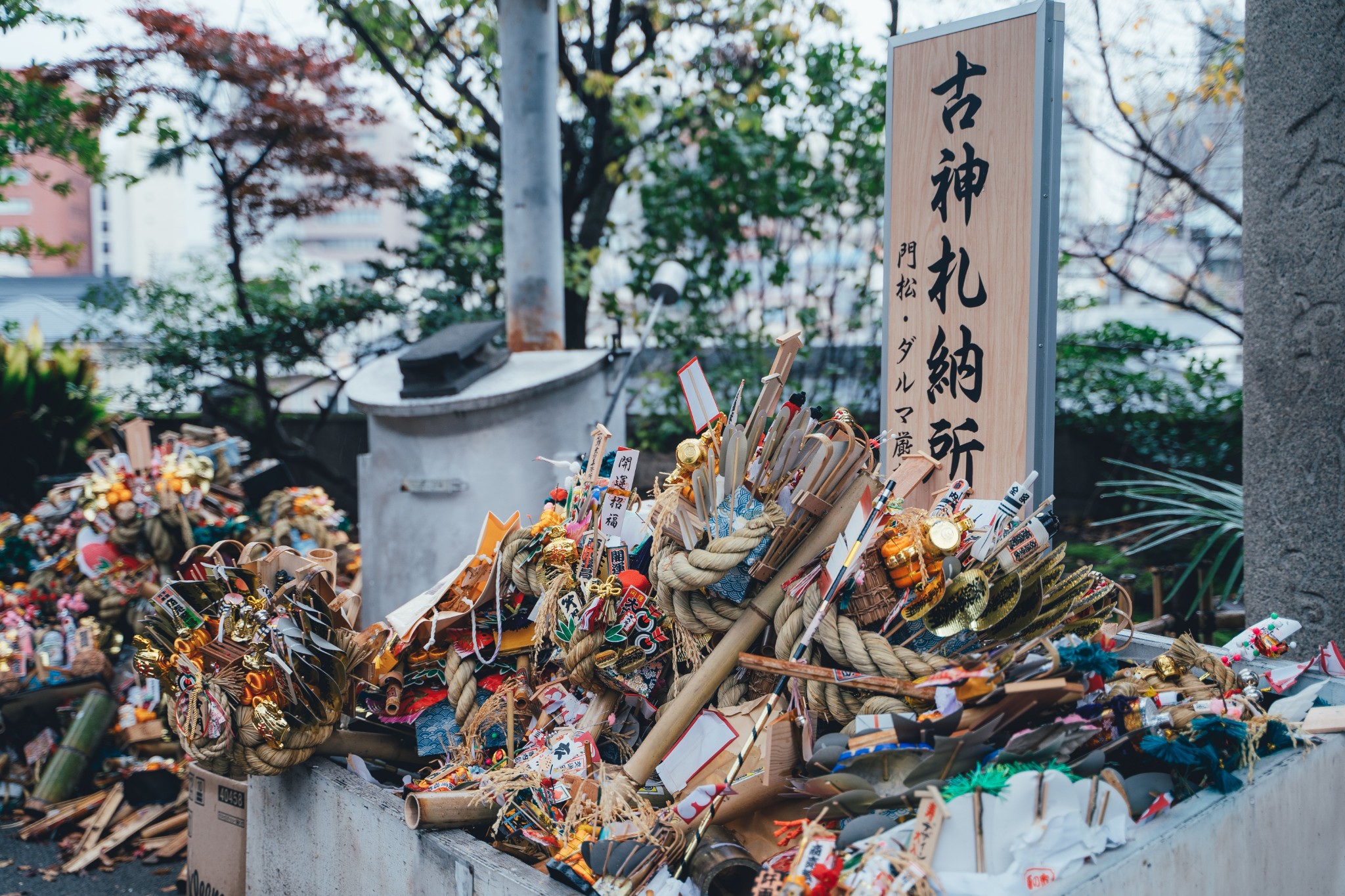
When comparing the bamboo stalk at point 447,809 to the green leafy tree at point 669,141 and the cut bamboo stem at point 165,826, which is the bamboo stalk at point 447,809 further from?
the green leafy tree at point 669,141

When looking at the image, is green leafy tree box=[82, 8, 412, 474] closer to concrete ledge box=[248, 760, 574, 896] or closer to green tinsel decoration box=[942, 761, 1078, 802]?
concrete ledge box=[248, 760, 574, 896]

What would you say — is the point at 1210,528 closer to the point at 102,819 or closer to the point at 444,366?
the point at 444,366

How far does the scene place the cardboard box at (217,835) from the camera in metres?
2.63

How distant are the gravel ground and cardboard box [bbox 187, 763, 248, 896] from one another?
1.17m

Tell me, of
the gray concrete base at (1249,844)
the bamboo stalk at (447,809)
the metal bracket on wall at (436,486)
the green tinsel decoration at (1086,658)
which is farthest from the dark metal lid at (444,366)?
the gray concrete base at (1249,844)

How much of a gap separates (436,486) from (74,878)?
7.38ft

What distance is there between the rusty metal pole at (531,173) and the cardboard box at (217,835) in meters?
3.37

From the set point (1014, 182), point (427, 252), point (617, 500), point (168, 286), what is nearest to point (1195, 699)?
point (617, 500)

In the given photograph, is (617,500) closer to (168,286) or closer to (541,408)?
(541,408)

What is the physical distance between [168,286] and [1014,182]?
24.3 ft

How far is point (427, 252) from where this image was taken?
780 cm

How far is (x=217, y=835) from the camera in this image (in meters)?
2.69

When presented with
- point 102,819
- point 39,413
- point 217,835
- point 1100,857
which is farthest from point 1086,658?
point 39,413

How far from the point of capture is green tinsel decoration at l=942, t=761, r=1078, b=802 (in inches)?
60.2
